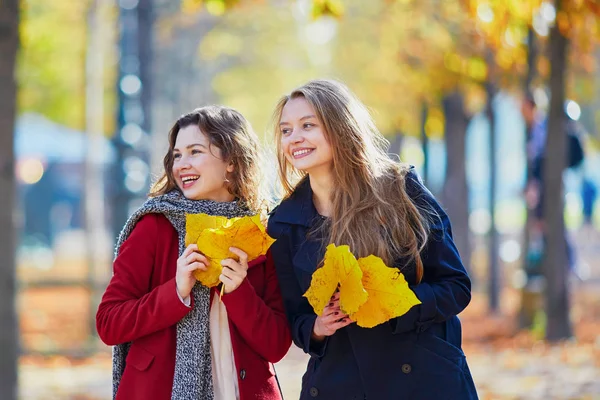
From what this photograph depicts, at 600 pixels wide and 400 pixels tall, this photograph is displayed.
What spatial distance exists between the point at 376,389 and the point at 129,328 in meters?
0.85

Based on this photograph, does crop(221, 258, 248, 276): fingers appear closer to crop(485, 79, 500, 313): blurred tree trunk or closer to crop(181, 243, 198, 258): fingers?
crop(181, 243, 198, 258): fingers

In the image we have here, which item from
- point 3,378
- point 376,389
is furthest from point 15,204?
point 376,389

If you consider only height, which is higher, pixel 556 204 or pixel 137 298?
pixel 556 204

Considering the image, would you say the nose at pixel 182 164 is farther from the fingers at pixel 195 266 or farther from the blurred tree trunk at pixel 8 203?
the blurred tree trunk at pixel 8 203

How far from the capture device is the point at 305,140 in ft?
11.5

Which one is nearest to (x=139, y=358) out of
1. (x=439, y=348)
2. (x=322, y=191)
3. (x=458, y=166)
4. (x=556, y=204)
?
(x=322, y=191)

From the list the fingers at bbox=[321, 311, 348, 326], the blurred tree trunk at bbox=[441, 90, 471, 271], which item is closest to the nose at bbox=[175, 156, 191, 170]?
the fingers at bbox=[321, 311, 348, 326]

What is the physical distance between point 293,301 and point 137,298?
1.77 feet

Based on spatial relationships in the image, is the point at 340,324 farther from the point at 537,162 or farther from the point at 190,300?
the point at 537,162

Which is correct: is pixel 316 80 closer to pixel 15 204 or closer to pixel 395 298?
pixel 395 298

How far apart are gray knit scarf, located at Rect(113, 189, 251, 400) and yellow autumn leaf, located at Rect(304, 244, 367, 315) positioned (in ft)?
1.45

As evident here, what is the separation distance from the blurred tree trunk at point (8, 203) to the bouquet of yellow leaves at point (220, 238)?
3568 mm

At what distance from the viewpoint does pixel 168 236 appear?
11.4ft

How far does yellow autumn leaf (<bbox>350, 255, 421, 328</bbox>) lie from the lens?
10.3ft
